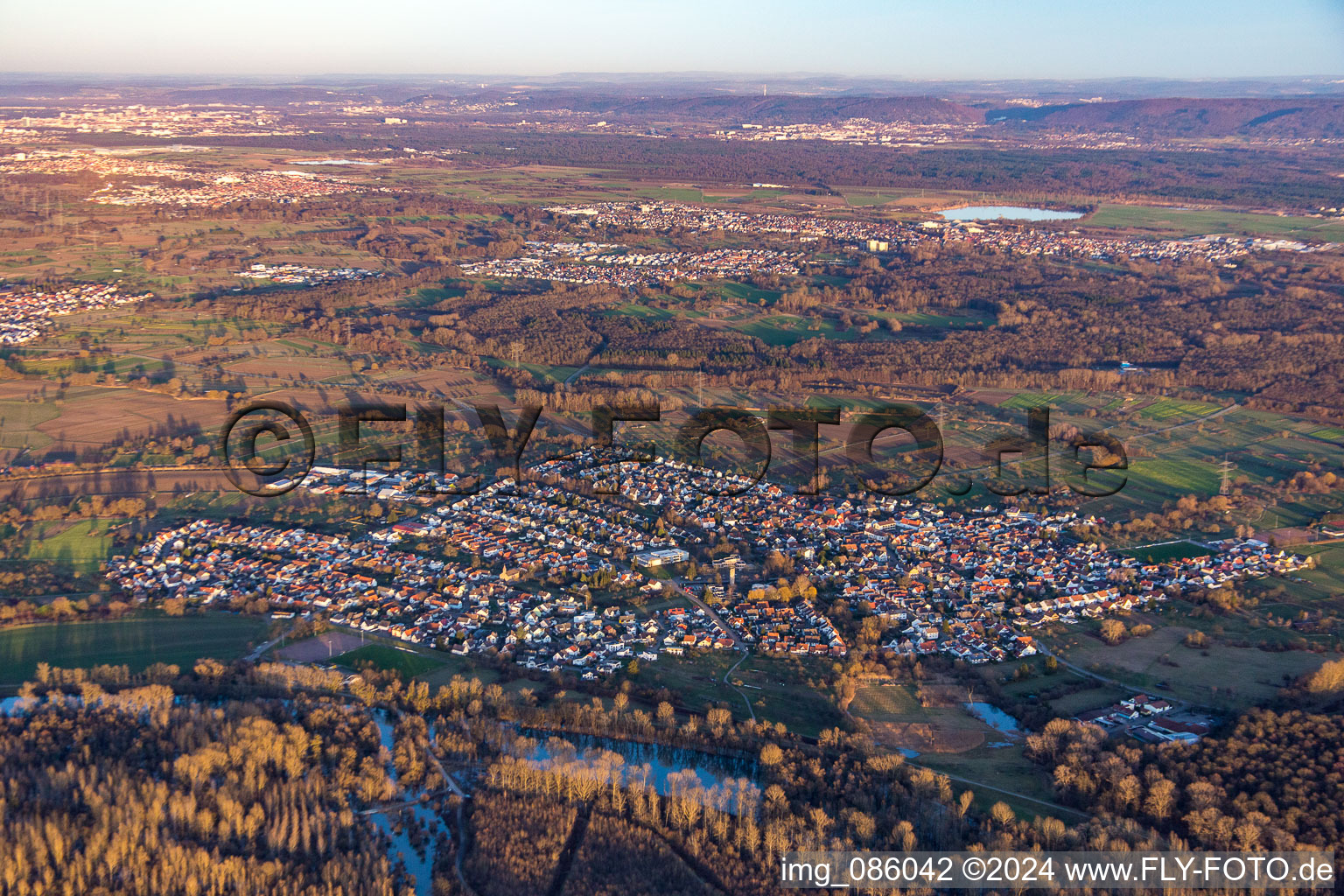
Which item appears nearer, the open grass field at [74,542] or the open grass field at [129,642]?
the open grass field at [129,642]

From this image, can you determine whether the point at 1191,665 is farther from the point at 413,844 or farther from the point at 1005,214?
the point at 1005,214

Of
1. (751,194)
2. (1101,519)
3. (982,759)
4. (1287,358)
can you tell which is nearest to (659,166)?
(751,194)

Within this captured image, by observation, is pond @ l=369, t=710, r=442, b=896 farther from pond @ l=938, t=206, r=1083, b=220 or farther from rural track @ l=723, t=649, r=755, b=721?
pond @ l=938, t=206, r=1083, b=220

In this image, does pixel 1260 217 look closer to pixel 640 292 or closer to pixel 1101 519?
pixel 640 292

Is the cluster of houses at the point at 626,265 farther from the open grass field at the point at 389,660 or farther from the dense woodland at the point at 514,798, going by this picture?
the dense woodland at the point at 514,798

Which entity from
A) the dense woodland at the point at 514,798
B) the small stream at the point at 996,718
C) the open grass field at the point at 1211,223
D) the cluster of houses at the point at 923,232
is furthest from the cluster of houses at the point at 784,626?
the open grass field at the point at 1211,223
